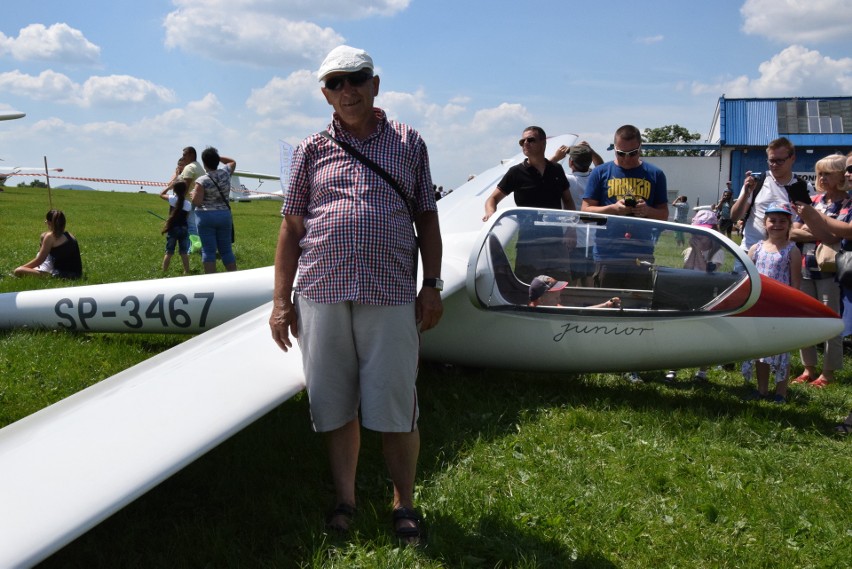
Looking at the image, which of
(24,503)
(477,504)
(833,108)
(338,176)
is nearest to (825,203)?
(477,504)

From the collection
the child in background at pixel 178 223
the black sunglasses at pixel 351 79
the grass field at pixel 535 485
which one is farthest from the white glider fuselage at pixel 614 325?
the child in background at pixel 178 223

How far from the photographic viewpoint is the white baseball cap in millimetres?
2764

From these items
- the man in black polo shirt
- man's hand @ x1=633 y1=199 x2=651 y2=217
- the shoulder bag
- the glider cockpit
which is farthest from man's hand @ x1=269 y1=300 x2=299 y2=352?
man's hand @ x1=633 y1=199 x2=651 y2=217

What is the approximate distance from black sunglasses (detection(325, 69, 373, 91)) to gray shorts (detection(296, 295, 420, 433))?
0.86 m

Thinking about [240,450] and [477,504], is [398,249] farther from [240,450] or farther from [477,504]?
[240,450]

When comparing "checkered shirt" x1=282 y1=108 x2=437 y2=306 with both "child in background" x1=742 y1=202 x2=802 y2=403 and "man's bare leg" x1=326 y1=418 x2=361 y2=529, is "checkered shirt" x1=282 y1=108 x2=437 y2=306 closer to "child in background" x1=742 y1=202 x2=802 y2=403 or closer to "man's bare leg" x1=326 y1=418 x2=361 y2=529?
"man's bare leg" x1=326 y1=418 x2=361 y2=529

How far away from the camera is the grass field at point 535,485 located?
3059 mm

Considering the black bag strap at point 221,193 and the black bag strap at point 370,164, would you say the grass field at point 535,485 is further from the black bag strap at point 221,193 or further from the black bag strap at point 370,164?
the black bag strap at point 221,193

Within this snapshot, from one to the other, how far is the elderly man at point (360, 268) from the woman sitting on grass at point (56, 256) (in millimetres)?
8183

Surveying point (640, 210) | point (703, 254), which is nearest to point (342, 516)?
point (703, 254)

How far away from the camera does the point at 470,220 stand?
710 centimetres

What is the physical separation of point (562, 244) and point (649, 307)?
0.72 m

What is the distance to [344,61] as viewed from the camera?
2771mm

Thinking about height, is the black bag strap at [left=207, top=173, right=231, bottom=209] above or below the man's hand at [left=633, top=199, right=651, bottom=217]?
above
